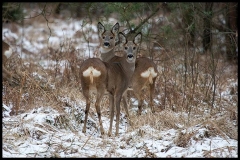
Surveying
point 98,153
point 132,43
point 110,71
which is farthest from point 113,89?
point 98,153

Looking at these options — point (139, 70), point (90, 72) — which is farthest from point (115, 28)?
point (90, 72)

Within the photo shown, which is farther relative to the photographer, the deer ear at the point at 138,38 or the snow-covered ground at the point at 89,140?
the deer ear at the point at 138,38

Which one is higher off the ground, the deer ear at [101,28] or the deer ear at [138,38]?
the deer ear at [101,28]

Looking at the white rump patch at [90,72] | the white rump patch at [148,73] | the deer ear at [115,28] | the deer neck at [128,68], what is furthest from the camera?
the deer ear at [115,28]

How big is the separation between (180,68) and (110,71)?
324 cm

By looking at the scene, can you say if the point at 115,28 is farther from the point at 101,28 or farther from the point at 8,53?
the point at 8,53

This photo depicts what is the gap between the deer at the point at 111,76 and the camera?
6895 mm

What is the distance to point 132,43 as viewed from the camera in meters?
7.93

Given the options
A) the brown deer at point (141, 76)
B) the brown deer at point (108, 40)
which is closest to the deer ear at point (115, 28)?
the brown deer at point (108, 40)

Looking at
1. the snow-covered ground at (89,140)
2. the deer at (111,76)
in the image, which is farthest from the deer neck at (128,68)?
the snow-covered ground at (89,140)

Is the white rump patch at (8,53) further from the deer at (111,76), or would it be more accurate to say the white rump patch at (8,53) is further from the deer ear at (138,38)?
the deer ear at (138,38)

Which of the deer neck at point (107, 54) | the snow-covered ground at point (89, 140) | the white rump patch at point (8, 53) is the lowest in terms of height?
the snow-covered ground at point (89, 140)

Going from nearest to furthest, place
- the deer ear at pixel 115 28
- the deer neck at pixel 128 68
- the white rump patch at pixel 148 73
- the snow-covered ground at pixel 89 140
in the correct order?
1. the snow-covered ground at pixel 89 140
2. the deer neck at pixel 128 68
3. the white rump patch at pixel 148 73
4. the deer ear at pixel 115 28

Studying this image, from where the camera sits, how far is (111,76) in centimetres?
731
